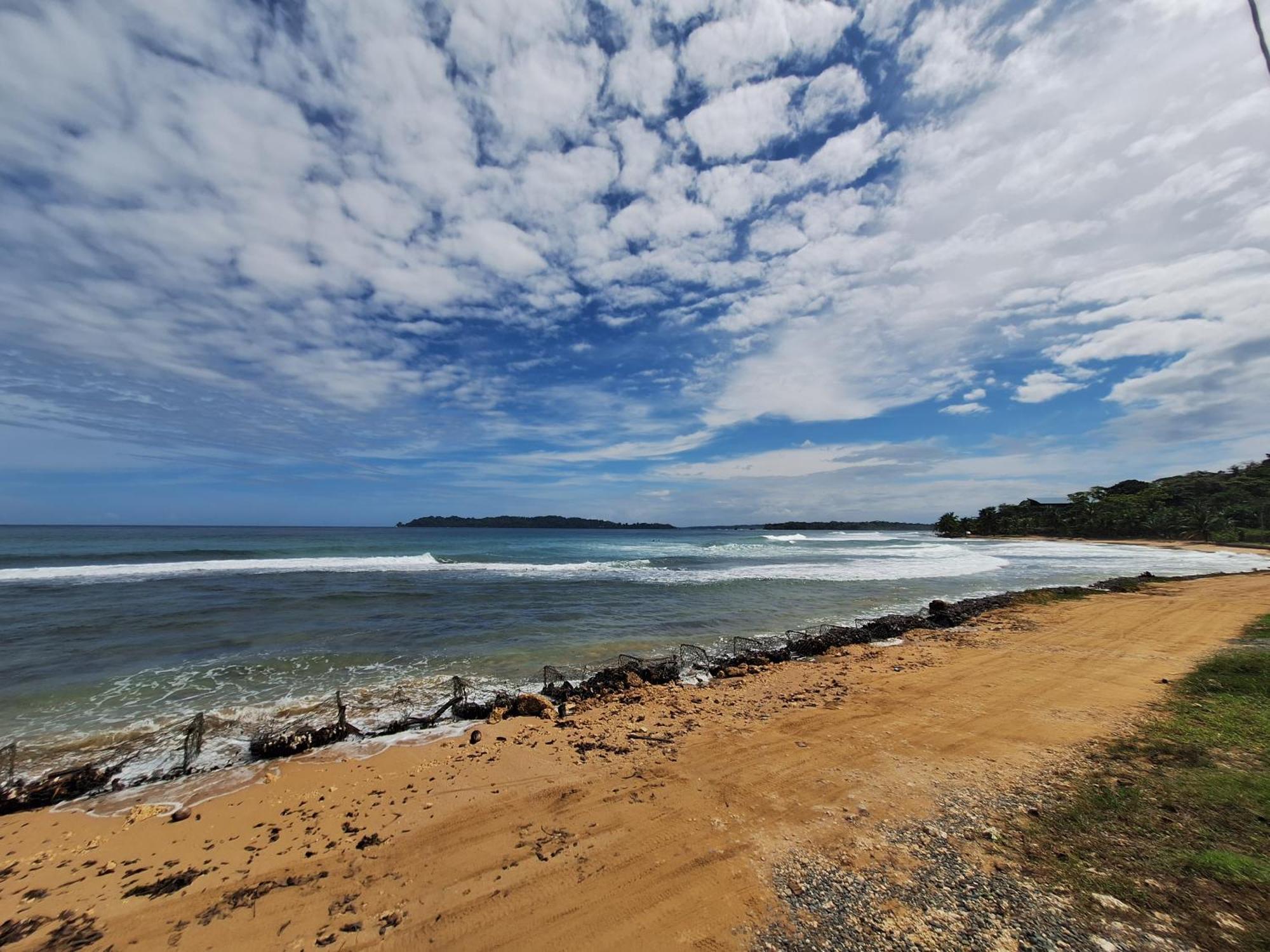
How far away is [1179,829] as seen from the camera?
12.0 ft

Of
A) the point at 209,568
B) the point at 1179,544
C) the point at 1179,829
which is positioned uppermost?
the point at 1179,544

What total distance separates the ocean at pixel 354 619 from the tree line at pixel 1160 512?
31.2 m

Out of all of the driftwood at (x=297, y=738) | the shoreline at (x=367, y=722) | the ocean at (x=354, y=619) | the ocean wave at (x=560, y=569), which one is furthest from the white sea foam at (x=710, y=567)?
the driftwood at (x=297, y=738)

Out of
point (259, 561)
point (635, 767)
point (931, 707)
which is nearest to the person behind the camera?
point (635, 767)

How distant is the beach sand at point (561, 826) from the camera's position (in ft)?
11.1

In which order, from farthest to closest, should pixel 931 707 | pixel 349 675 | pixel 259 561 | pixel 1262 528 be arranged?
pixel 1262 528 → pixel 259 561 → pixel 349 675 → pixel 931 707

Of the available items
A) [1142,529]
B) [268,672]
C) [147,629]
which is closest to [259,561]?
[147,629]

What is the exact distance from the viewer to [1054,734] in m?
5.73

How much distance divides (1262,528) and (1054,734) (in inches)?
3239

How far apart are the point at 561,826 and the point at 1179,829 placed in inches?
191

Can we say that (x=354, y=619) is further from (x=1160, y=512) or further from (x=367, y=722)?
(x=1160, y=512)

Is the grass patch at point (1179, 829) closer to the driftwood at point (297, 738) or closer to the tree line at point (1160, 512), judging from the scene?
the driftwood at point (297, 738)

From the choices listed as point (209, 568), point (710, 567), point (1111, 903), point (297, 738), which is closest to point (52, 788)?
point (297, 738)

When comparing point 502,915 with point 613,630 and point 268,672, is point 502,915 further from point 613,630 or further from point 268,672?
point 613,630
